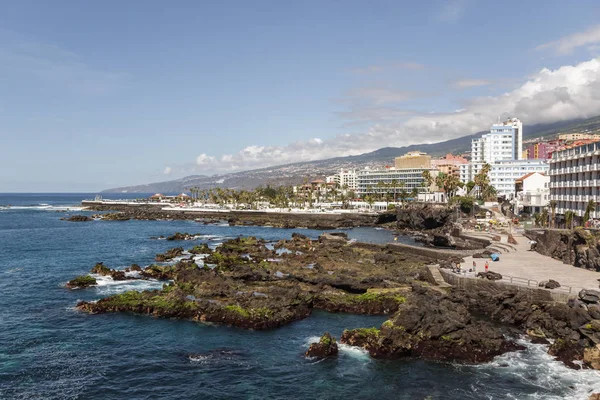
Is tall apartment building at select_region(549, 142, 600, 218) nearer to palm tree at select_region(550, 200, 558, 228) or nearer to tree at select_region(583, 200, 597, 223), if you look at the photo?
palm tree at select_region(550, 200, 558, 228)

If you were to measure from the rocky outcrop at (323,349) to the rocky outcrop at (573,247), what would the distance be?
1342 inches

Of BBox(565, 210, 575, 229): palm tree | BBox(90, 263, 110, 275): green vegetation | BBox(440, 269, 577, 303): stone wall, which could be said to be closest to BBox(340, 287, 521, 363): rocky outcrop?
BBox(440, 269, 577, 303): stone wall

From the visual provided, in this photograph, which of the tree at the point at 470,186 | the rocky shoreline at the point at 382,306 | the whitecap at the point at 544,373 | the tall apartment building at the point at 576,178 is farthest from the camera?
the tree at the point at 470,186

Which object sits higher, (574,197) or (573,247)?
(574,197)

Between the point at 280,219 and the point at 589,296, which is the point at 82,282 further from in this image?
the point at 280,219

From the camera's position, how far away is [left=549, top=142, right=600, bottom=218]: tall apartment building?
2990 inches

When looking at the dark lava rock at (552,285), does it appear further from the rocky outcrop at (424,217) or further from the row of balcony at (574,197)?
the rocky outcrop at (424,217)

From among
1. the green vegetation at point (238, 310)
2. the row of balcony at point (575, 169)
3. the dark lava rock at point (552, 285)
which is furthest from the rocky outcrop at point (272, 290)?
the row of balcony at point (575, 169)

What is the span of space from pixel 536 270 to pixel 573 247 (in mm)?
8099

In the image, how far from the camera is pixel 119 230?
13212 cm

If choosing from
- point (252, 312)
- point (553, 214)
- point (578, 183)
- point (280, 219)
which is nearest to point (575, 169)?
point (578, 183)

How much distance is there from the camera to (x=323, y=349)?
34.3m

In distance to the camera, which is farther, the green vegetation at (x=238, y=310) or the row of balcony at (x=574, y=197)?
the row of balcony at (x=574, y=197)

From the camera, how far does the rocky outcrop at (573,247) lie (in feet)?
166
